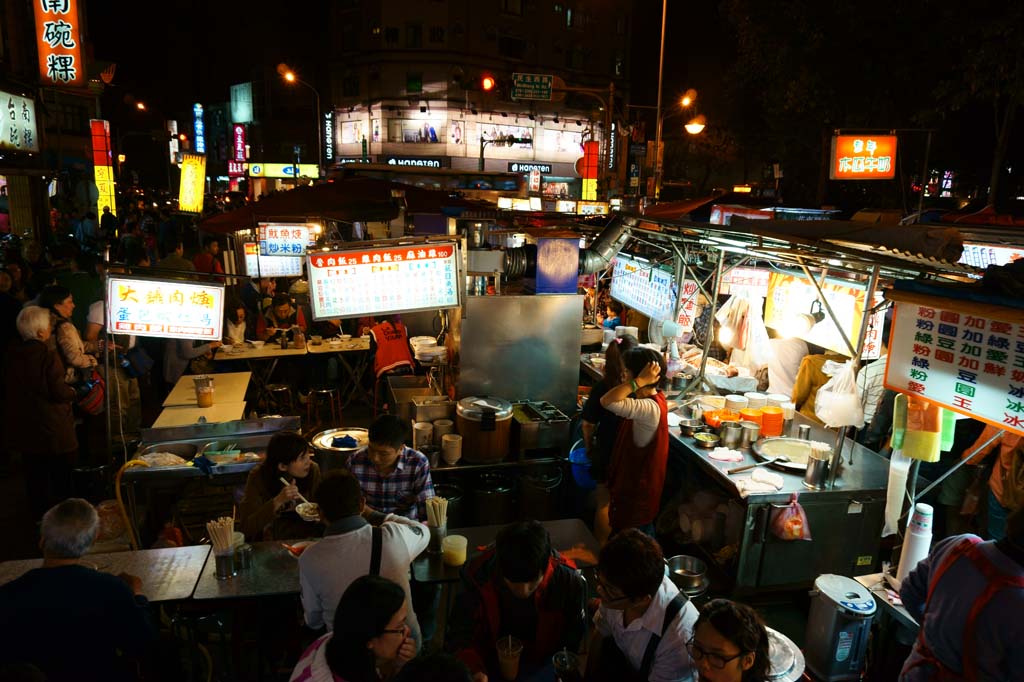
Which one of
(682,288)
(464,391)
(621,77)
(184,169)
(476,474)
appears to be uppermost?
(621,77)

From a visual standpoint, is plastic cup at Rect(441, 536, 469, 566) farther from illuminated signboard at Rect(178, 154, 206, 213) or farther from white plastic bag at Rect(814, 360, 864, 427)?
illuminated signboard at Rect(178, 154, 206, 213)

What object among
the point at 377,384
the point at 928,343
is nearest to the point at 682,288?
the point at 928,343

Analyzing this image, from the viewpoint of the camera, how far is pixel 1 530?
6910 millimetres

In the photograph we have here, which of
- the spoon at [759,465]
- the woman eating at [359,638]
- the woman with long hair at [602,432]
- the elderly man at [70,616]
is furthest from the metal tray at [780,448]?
the elderly man at [70,616]

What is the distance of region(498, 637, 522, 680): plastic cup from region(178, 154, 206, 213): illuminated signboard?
20201 millimetres

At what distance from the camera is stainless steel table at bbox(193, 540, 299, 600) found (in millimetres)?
4012

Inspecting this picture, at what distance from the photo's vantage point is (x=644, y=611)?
3.19m

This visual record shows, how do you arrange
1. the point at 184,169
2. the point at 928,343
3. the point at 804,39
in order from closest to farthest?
the point at 928,343, the point at 804,39, the point at 184,169

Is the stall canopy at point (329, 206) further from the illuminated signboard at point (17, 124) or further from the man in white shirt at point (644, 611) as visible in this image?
the man in white shirt at point (644, 611)

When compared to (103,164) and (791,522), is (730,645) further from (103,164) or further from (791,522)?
(103,164)

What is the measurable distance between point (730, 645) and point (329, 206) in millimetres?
11374

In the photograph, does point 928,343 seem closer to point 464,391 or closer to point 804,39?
point 464,391

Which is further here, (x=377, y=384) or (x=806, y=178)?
(x=806, y=178)

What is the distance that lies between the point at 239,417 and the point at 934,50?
1815cm
